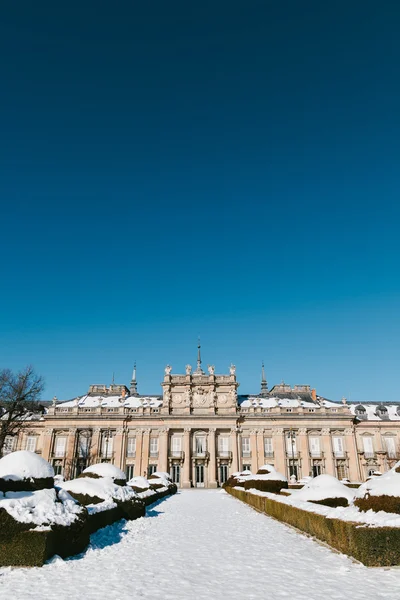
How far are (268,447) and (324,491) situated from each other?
40.4 metres

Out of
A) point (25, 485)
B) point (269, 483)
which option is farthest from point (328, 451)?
point (25, 485)

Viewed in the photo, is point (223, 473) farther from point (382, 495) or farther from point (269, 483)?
point (382, 495)

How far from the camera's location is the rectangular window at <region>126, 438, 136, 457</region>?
5638 cm

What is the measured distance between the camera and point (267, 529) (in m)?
15.6

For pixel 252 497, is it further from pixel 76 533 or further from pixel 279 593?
pixel 279 593

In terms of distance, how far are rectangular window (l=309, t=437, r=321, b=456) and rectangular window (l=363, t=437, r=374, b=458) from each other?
20.3 feet

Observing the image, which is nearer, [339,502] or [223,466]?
[339,502]

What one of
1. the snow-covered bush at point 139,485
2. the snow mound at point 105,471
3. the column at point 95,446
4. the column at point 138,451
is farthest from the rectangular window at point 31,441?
the snow mound at point 105,471

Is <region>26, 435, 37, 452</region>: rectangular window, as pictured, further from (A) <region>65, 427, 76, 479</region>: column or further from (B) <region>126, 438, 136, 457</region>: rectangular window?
(B) <region>126, 438, 136, 457</region>: rectangular window

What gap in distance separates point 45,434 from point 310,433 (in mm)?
35137

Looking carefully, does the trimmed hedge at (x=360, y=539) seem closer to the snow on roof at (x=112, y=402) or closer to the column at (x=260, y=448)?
the column at (x=260, y=448)

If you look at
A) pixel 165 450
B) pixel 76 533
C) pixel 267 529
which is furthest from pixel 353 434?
pixel 76 533

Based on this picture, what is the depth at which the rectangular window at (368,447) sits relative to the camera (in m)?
55.9

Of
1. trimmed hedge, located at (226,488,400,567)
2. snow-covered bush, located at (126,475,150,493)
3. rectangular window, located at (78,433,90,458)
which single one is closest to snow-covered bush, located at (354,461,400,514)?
trimmed hedge, located at (226,488,400,567)
